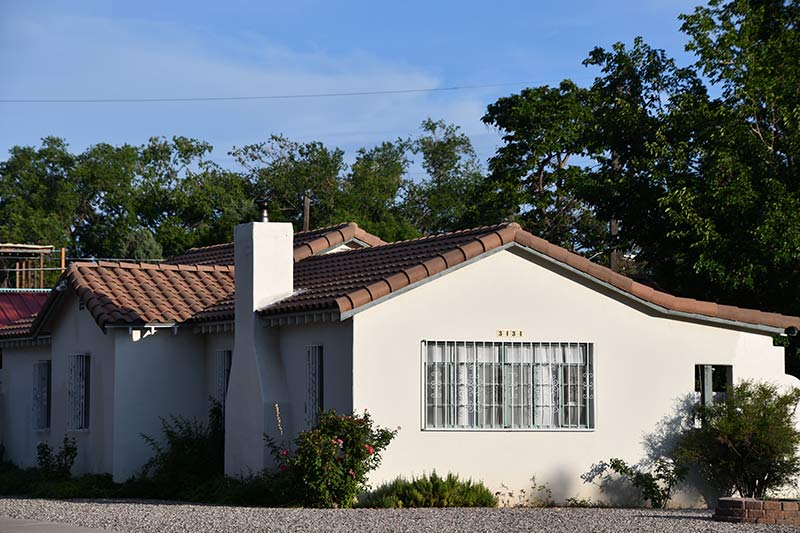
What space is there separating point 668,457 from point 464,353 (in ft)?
11.9

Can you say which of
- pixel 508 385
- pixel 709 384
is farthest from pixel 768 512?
pixel 508 385

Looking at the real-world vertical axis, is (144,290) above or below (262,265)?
below

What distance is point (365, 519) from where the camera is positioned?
15.2 meters

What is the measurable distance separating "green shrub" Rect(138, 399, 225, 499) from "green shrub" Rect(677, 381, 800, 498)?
7745 mm

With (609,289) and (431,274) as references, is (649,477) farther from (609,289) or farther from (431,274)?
(431,274)

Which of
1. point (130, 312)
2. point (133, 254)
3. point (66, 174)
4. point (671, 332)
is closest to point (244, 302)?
point (130, 312)

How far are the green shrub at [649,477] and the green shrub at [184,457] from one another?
6316 mm

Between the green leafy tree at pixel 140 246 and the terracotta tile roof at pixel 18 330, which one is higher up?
the green leafy tree at pixel 140 246

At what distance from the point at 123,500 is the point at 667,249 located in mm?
13065

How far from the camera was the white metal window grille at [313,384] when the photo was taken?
18.6 meters

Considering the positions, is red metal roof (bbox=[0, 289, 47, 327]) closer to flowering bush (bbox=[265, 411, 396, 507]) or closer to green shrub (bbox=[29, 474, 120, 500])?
green shrub (bbox=[29, 474, 120, 500])

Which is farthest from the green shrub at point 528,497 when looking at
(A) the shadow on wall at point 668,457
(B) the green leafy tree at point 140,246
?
(B) the green leafy tree at point 140,246

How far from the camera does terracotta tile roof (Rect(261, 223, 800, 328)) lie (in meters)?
17.8

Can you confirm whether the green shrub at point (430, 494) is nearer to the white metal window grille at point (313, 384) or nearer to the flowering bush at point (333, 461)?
the flowering bush at point (333, 461)
